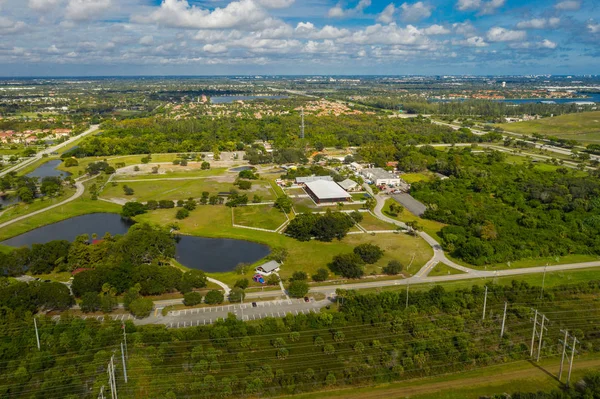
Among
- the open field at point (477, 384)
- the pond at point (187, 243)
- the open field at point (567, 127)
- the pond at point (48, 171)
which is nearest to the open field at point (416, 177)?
the pond at point (187, 243)

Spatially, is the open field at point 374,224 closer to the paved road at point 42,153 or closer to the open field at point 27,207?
the open field at point 27,207

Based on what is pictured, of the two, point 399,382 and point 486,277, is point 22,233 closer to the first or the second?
point 399,382

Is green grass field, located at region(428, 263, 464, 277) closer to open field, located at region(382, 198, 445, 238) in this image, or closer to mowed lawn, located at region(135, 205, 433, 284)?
mowed lawn, located at region(135, 205, 433, 284)

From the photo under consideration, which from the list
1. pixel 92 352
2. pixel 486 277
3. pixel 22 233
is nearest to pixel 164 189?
pixel 22 233

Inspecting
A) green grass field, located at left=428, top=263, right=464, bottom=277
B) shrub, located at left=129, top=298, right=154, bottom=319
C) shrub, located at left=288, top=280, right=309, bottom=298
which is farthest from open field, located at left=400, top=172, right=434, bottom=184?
shrub, located at left=129, top=298, right=154, bottom=319

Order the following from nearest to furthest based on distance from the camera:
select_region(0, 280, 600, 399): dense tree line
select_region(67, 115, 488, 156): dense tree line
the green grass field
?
1. select_region(0, 280, 600, 399): dense tree line
2. the green grass field
3. select_region(67, 115, 488, 156): dense tree line
